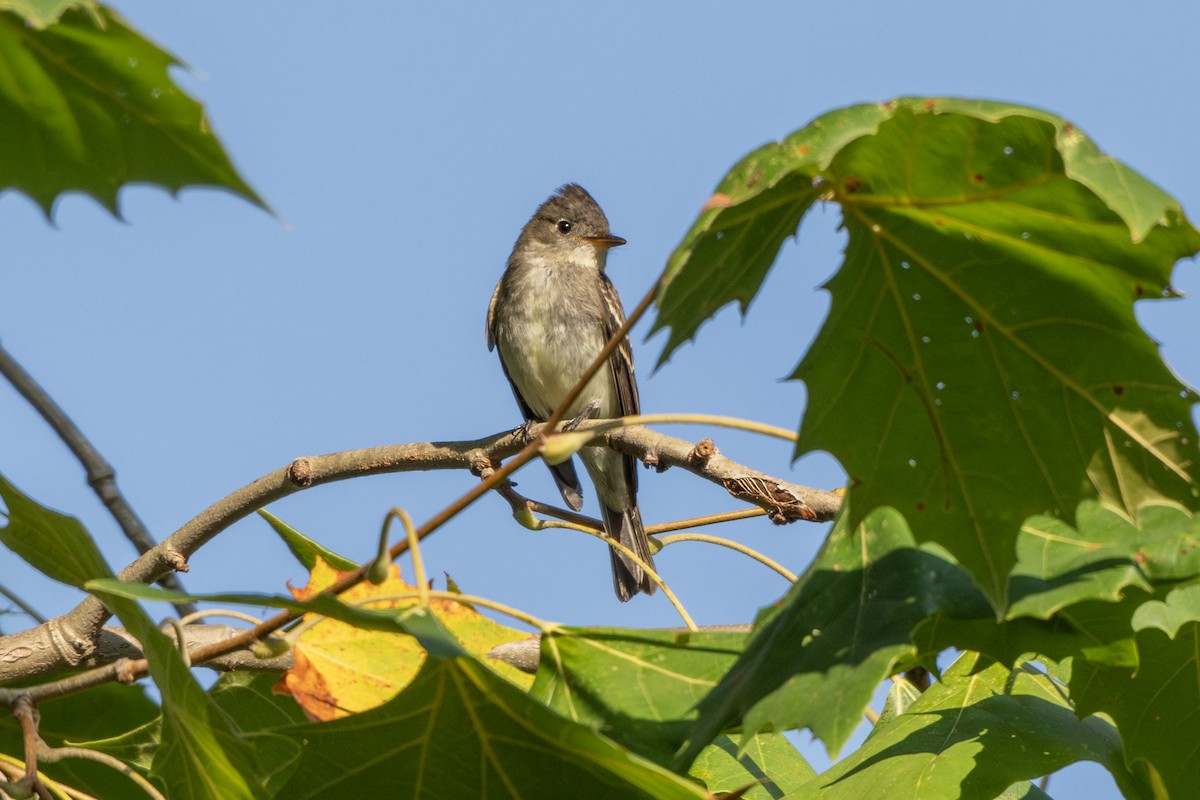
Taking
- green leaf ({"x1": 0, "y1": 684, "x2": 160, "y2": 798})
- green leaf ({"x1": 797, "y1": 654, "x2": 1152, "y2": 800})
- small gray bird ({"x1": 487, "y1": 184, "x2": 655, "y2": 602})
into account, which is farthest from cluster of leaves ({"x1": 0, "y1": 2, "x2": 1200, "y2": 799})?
A: small gray bird ({"x1": 487, "y1": 184, "x2": 655, "y2": 602})

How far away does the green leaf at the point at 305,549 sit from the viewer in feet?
10.4

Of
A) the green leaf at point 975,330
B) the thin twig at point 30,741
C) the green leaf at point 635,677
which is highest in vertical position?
the green leaf at point 975,330

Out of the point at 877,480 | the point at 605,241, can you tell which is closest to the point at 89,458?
the point at 877,480

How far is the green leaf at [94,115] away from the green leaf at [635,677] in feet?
3.49

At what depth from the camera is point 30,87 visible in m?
1.89

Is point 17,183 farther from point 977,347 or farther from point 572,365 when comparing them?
point 572,365

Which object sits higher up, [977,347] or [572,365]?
[572,365]

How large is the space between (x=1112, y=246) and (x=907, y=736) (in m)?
1.28

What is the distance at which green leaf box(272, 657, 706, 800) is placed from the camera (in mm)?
2059

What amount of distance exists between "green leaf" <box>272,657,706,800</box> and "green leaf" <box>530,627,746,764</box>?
0.59ft

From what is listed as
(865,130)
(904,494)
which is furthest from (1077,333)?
(865,130)

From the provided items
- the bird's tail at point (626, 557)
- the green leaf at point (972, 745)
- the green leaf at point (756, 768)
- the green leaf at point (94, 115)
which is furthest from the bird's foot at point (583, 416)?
the green leaf at point (94, 115)

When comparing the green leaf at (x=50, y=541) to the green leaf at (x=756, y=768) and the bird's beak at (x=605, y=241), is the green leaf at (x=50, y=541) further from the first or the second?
the bird's beak at (x=605, y=241)

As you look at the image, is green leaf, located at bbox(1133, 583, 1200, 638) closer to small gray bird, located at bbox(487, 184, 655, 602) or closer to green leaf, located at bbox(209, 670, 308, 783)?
green leaf, located at bbox(209, 670, 308, 783)
